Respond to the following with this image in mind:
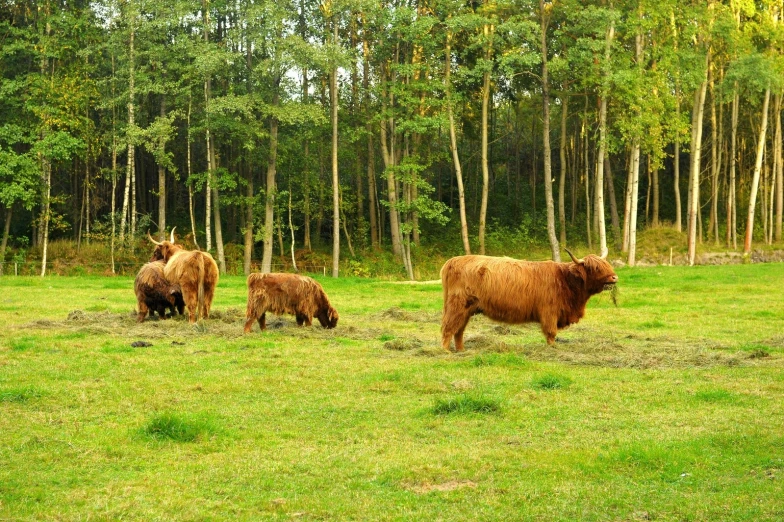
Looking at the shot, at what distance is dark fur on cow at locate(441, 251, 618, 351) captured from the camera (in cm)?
1389

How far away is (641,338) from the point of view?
50.3ft

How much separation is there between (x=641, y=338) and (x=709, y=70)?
29.3m

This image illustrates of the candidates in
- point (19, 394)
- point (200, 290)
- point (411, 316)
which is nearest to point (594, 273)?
point (411, 316)

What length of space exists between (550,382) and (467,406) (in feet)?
5.62

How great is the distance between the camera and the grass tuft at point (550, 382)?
10.6 metres

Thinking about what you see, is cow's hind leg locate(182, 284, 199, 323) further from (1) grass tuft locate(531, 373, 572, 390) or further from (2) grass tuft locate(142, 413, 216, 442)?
(2) grass tuft locate(142, 413, 216, 442)

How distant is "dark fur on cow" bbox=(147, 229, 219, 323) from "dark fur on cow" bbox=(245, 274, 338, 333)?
4.60ft

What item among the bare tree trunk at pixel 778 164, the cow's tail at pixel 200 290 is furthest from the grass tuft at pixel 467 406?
the bare tree trunk at pixel 778 164

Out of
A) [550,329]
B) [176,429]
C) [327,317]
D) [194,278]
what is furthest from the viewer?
[194,278]

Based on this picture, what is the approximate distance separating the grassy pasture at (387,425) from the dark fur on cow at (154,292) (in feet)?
4.44

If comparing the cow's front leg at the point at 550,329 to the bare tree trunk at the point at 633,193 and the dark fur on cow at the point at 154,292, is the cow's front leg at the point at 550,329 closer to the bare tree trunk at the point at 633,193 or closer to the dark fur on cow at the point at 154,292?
the dark fur on cow at the point at 154,292

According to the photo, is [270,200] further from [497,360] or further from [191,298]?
[497,360]

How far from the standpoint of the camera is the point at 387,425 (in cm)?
879

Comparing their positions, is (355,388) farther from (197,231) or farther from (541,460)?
(197,231)
